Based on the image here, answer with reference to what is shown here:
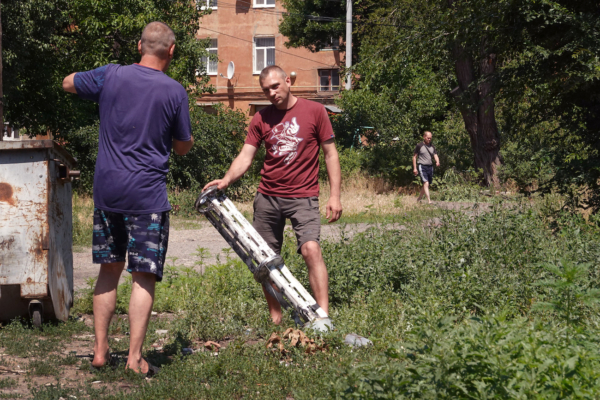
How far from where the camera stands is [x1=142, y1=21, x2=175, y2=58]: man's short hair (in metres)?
3.93

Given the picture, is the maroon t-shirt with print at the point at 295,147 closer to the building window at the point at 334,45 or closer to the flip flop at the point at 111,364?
the flip flop at the point at 111,364

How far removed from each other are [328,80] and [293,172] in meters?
32.5

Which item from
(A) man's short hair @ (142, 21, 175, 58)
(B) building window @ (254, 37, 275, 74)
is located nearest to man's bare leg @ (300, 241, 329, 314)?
(A) man's short hair @ (142, 21, 175, 58)

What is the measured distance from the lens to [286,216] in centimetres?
491

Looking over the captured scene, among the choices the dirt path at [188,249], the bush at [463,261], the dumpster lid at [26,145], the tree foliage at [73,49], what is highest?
the tree foliage at [73,49]

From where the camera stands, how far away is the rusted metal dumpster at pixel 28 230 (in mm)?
4734

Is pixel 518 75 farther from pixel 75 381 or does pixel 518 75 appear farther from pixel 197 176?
pixel 197 176

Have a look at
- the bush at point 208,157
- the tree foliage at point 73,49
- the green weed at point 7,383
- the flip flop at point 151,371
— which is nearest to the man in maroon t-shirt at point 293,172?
the flip flop at point 151,371

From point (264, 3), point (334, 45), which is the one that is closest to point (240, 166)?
point (334, 45)

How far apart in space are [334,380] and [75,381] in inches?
66.2

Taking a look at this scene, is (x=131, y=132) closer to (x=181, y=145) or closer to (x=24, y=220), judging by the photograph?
(x=181, y=145)

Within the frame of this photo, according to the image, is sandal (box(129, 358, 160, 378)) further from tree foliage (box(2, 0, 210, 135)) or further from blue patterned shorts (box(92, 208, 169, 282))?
tree foliage (box(2, 0, 210, 135))

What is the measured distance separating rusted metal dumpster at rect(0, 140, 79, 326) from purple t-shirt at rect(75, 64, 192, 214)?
1156 millimetres

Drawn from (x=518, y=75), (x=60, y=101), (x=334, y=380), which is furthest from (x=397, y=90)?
(x=334, y=380)
